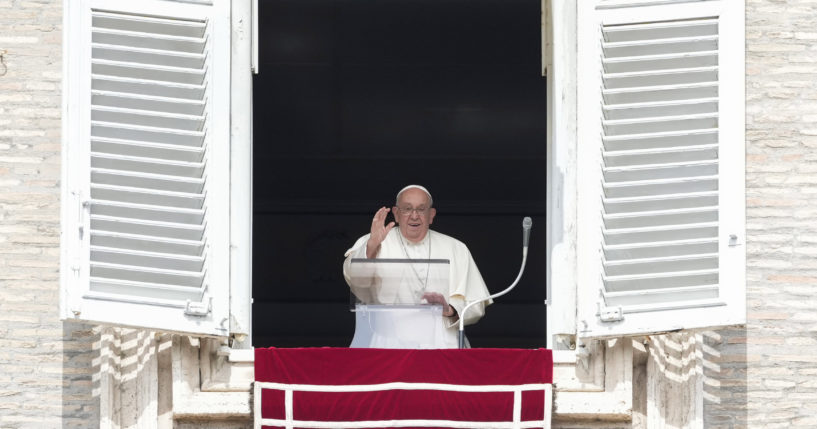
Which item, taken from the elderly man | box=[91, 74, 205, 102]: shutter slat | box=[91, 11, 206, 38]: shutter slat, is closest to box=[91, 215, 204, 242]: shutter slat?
box=[91, 74, 205, 102]: shutter slat

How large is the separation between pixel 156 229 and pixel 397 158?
24.3 ft

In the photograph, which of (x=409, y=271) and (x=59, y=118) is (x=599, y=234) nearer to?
(x=409, y=271)

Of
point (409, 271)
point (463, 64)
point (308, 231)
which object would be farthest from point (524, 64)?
point (409, 271)

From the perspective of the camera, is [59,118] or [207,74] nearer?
[207,74]

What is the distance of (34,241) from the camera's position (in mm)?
8969

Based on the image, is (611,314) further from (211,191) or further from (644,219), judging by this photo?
(211,191)

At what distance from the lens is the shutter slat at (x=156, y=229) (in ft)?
27.6

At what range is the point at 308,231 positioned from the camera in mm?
15844

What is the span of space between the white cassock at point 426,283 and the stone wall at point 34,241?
1.30m

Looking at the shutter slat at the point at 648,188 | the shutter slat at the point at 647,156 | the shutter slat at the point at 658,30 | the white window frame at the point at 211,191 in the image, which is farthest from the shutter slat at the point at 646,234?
the white window frame at the point at 211,191

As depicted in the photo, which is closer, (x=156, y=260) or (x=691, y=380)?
(x=156, y=260)

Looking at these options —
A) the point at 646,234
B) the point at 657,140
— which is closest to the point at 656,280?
the point at 646,234

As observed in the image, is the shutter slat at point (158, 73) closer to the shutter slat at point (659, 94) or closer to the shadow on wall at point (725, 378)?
the shutter slat at point (659, 94)

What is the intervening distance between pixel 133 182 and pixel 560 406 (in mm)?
2011
